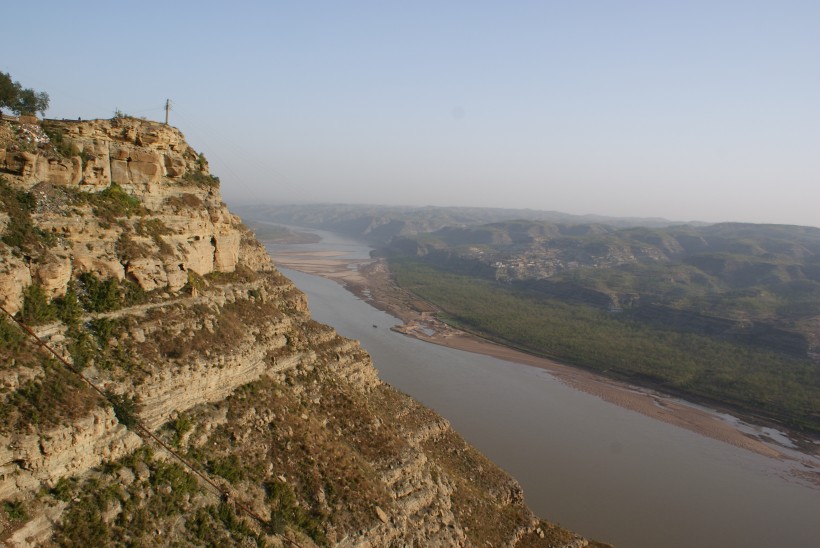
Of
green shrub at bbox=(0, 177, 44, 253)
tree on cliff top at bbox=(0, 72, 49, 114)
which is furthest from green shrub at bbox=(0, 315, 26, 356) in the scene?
tree on cliff top at bbox=(0, 72, 49, 114)

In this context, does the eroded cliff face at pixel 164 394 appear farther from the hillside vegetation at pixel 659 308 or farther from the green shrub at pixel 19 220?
the hillside vegetation at pixel 659 308

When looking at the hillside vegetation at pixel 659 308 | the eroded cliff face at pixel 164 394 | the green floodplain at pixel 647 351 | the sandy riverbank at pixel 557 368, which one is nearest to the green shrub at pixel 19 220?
the eroded cliff face at pixel 164 394

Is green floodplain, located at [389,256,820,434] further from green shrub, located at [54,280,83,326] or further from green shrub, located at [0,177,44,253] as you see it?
green shrub, located at [0,177,44,253]

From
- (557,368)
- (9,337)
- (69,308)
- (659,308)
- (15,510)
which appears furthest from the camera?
(659,308)

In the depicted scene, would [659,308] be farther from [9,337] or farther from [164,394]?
[9,337]

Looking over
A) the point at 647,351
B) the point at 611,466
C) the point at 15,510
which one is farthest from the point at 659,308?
Result: the point at 15,510

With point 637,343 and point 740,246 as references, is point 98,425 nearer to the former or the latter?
point 637,343
